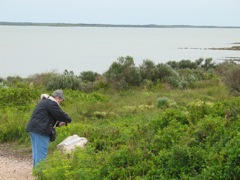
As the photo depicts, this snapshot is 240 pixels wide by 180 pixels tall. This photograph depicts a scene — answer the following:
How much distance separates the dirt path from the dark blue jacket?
3.51 ft

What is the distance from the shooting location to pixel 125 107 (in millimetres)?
15594

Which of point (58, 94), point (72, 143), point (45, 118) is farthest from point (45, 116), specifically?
point (72, 143)

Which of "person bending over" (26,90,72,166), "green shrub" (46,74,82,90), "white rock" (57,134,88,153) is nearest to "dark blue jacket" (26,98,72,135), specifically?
"person bending over" (26,90,72,166)

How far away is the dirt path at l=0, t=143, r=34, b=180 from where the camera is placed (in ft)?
30.8

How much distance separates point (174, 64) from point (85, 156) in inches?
1154

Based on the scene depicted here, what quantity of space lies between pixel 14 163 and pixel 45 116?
2.19 m

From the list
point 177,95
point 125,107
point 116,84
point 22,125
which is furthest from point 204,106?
point 116,84

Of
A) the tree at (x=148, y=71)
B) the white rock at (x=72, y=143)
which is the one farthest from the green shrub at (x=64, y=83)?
the white rock at (x=72, y=143)

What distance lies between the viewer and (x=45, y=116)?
8.74m

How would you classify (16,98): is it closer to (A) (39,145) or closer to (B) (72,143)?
(B) (72,143)

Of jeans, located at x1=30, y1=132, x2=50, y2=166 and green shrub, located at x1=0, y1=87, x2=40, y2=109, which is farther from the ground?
jeans, located at x1=30, y1=132, x2=50, y2=166

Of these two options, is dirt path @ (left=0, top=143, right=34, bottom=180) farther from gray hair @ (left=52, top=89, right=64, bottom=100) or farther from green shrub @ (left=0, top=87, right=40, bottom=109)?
green shrub @ (left=0, top=87, right=40, bottom=109)

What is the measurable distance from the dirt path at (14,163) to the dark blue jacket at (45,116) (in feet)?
3.51

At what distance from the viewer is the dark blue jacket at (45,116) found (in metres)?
8.69
